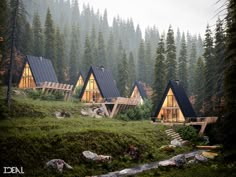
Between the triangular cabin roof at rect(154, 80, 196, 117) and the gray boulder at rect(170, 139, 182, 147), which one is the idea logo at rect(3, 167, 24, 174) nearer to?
the gray boulder at rect(170, 139, 182, 147)

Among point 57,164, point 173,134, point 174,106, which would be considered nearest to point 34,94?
point 174,106

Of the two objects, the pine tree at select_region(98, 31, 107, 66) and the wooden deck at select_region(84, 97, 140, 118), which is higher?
the pine tree at select_region(98, 31, 107, 66)

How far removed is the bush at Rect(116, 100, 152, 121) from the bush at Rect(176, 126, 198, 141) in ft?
29.6

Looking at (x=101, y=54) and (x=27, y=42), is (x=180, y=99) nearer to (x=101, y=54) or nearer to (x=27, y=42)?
(x=27, y=42)

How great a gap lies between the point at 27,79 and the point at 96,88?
1103 centimetres

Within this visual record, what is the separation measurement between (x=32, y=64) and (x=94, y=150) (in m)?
A: 27.6

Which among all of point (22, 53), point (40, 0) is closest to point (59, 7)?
point (40, 0)

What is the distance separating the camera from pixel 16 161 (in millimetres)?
17141

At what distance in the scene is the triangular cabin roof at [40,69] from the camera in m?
43.9

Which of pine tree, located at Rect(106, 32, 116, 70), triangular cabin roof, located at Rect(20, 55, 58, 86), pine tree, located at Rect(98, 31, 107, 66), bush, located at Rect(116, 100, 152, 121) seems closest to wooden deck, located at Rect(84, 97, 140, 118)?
bush, located at Rect(116, 100, 152, 121)

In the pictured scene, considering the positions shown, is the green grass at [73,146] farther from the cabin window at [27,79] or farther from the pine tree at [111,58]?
the pine tree at [111,58]

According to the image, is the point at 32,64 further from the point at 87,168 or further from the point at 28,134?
the point at 87,168

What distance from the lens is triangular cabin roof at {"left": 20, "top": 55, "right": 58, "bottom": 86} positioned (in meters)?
43.9

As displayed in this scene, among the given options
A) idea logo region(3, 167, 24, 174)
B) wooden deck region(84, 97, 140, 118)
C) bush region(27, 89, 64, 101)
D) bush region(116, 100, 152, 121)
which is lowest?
idea logo region(3, 167, 24, 174)
